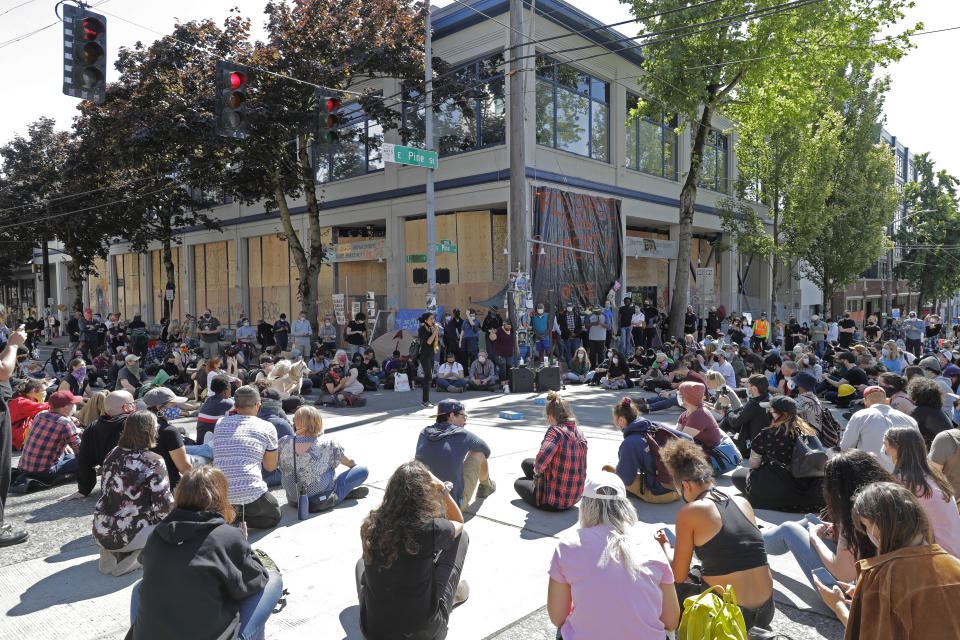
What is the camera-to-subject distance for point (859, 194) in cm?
2834

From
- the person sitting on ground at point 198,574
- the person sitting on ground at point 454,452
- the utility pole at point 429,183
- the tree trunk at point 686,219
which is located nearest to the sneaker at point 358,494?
the person sitting on ground at point 454,452

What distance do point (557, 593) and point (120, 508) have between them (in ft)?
12.3

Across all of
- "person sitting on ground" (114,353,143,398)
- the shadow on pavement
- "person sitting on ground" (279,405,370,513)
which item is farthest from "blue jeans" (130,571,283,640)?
"person sitting on ground" (114,353,143,398)

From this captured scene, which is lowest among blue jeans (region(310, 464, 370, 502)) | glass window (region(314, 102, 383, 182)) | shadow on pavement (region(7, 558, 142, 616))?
shadow on pavement (region(7, 558, 142, 616))

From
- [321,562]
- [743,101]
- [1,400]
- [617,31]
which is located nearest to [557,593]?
[321,562]

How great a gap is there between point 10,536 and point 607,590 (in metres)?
5.51

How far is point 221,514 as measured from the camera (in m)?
3.25

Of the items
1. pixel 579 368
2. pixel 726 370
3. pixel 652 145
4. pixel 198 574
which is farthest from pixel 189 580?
pixel 652 145

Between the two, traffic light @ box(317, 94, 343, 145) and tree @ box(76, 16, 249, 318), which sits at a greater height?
tree @ box(76, 16, 249, 318)

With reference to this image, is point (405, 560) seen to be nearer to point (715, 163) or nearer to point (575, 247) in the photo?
point (575, 247)

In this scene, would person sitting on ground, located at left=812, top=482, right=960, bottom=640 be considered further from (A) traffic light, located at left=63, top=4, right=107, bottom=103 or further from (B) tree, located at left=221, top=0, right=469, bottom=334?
(B) tree, located at left=221, top=0, right=469, bottom=334

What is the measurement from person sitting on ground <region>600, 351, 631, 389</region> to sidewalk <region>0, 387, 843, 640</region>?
24.0 ft

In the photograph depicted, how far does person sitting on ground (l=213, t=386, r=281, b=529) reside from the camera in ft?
17.5

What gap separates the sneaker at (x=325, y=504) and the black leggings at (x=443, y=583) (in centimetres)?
251
